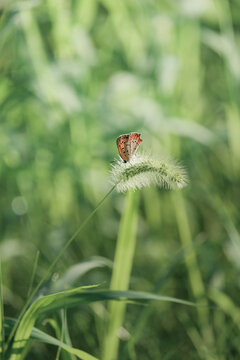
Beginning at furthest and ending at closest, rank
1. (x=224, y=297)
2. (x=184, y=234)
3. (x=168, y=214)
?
1. (x=168, y=214)
2. (x=184, y=234)
3. (x=224, y=297)

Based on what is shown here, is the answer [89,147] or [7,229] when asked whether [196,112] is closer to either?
[89,147]

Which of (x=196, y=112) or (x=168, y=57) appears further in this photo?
(x=196, y=112)

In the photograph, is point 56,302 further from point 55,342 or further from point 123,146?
point 123,146

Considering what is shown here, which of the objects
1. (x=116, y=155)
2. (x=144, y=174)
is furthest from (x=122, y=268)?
(x=116, y=155)

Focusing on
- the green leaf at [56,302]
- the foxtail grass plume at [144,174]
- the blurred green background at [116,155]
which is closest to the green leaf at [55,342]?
the green leaf at [56,302]

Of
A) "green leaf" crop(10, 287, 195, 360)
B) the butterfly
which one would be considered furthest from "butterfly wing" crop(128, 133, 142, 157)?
"green leaf" crop(10, 287, 195, 360)

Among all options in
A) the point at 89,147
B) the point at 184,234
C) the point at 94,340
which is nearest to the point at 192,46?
the point at 89,147
